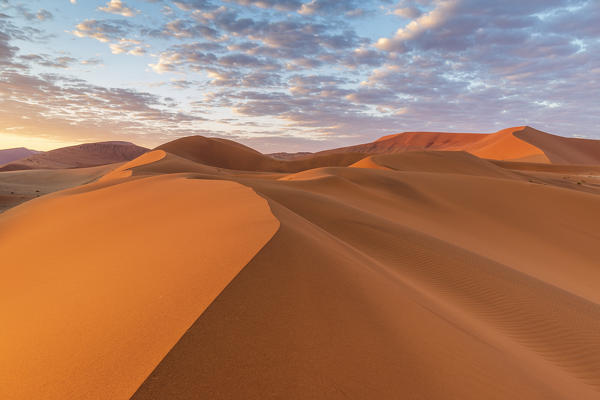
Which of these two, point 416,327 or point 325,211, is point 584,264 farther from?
point 416,327

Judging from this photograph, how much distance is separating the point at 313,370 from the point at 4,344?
2.39 m

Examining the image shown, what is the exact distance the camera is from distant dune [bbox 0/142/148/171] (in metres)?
74.1

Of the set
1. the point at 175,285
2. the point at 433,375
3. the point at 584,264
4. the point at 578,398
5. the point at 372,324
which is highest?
the point at 175,285

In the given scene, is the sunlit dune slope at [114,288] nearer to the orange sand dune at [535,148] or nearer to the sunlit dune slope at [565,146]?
the orange sand dune at [535,148]

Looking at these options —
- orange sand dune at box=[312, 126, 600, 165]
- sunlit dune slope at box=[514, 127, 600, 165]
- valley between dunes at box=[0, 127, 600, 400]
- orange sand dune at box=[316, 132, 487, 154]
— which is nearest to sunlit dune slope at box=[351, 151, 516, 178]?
valley between dunes at box=[0, 127, 600, 400]

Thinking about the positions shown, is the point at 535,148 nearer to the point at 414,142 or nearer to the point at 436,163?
the point at 436,163

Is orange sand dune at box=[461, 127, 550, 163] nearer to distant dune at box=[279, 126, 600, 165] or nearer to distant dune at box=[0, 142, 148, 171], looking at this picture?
distant dune at box=[279, 126, 600, 165]

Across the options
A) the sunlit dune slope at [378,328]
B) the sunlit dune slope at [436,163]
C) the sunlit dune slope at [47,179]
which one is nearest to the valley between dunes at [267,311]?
the sunlit dune slope at [378,328]

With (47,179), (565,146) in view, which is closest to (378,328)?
(47,179)

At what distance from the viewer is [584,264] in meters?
8.89

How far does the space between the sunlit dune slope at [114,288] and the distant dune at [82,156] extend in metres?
68.7

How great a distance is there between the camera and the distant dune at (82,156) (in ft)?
243

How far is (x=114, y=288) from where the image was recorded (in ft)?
10.4

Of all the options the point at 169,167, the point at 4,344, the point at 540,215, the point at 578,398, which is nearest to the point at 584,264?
the point at 540,215
